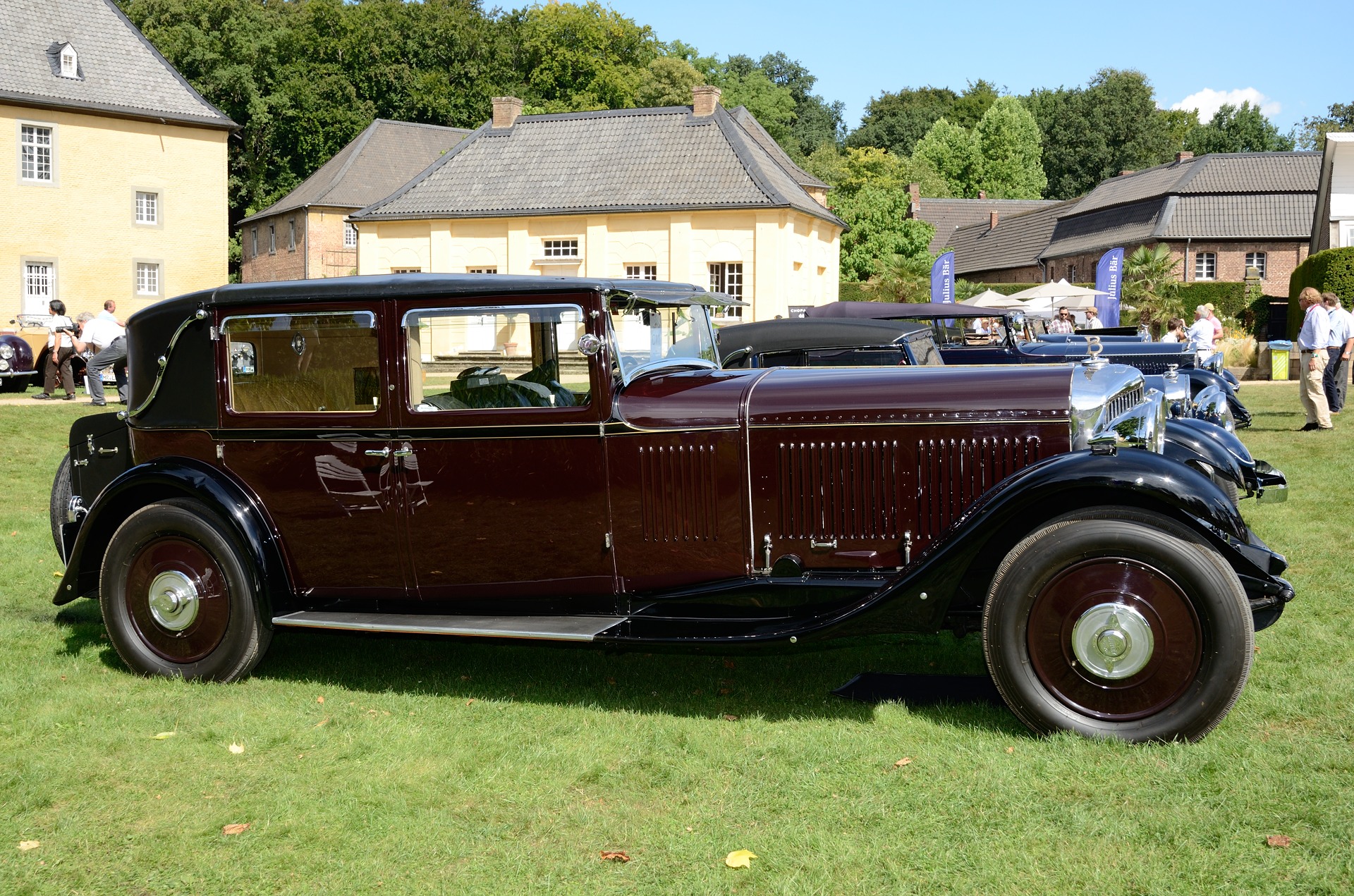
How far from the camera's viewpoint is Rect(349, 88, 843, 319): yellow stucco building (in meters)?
34.7

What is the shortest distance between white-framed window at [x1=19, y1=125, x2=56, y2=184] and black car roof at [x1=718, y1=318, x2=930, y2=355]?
32.0 metres

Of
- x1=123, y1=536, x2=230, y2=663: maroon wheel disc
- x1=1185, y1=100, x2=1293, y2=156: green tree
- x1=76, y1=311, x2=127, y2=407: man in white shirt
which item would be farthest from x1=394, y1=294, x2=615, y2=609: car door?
x1=1185, y1=100, x2=1293, y2=156: green tree

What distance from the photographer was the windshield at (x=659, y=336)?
16.6ft

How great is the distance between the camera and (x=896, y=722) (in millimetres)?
4676

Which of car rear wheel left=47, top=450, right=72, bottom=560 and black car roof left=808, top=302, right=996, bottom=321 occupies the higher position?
black car roof left=808, top=302, right=996, bottom=321

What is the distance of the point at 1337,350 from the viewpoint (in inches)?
591

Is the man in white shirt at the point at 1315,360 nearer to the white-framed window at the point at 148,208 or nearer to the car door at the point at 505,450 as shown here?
the car door at the point at 505,450

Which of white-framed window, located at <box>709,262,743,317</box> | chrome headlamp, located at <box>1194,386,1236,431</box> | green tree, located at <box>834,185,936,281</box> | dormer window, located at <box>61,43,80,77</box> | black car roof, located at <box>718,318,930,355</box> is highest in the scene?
dormer window, located at <box>61,43,80,77</box>

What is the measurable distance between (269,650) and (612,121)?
33.9 m

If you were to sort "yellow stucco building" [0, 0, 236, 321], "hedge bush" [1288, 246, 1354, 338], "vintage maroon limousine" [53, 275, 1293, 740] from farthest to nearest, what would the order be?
"yellow stucco building" [0, 0, 236, 321] → "hedge bush" [1288, 246, 1354, 338] → "vintage maroon limousine" [53, 275, 1293, 740]

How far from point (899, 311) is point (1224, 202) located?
149 feet

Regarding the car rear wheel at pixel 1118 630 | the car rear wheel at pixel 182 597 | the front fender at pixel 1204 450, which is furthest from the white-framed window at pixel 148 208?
the car rear wheel at pixel 1118 630

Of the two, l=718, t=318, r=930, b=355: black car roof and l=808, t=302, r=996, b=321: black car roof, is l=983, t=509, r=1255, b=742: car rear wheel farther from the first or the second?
l=808, t=302, r=996, b=321: black car roof

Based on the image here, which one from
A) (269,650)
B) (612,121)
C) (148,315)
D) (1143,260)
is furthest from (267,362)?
(1143,260)
